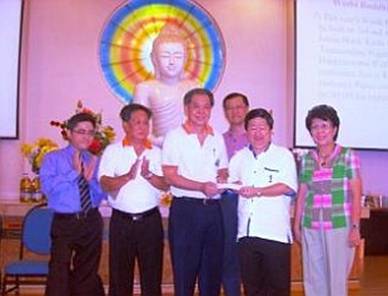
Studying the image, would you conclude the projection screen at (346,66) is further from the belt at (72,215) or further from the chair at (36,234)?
the belt at (72,215)

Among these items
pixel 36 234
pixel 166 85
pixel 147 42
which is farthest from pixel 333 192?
pixel 147 42

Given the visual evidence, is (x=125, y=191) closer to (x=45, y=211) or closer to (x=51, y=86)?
(x=45, y=211)

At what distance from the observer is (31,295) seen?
15.1 feet

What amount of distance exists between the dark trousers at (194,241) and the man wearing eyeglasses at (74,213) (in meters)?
0.52

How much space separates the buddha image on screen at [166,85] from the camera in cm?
611

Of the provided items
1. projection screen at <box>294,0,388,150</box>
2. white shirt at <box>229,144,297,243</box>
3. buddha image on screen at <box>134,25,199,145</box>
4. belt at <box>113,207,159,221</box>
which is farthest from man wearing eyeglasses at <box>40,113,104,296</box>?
projection screen at <box>294,0,388,150</box>

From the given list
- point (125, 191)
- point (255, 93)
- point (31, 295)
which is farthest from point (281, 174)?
point (255, 93)

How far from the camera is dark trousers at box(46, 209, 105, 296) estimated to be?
3.48 metres

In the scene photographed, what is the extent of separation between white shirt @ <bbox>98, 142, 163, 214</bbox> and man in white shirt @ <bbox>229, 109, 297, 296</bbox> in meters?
0.51

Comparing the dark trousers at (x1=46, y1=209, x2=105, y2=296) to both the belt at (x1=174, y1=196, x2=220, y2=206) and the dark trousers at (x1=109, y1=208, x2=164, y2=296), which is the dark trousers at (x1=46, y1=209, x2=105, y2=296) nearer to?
the dark trousers at (x1=109, y1=208, x2=164, y2=296)

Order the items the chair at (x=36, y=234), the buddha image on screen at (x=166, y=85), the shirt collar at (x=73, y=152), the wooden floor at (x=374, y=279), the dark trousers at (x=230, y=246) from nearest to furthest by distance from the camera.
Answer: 1. the dark trousers at (x=230, y=246)
2. the shirt collar at (x=73, y=152)
3. the chair at (x=36, y=234)
4. the wooden floor at (x=374, y=279)
5. the buddha image on screen at (x=166, y=85)

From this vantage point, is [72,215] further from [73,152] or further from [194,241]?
[194,241]

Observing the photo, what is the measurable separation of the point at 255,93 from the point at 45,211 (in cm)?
306

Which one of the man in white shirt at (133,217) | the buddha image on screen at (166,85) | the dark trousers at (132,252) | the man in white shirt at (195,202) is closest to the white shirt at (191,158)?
the man in white shirt at (195,202)
